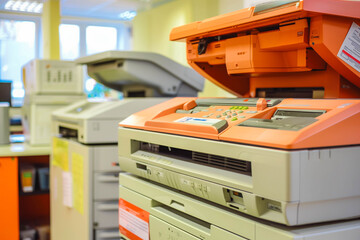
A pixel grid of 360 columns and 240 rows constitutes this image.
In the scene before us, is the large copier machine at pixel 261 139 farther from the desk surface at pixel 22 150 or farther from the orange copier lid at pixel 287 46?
the desk surface at pixel 22 150

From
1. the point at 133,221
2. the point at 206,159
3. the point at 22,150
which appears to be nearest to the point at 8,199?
the point at 22,150

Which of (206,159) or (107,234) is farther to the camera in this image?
(107,234)

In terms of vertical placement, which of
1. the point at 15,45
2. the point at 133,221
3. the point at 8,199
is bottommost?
the point at 8,199

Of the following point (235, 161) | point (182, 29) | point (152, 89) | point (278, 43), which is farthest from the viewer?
point (152, 89)

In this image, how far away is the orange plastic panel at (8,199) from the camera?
2484 mm

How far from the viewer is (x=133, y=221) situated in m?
1.23

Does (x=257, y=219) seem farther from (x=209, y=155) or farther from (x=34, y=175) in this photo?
(x=34, y=175)

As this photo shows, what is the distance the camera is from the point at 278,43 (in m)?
0.97

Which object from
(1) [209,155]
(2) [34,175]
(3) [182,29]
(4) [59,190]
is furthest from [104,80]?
(1) [209,155]

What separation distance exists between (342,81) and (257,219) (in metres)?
0.42

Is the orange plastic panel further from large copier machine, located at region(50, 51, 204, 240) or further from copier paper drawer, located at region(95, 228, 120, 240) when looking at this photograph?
copier paper drawer, located at region(95, 228, 120, 240)

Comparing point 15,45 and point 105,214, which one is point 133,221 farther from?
point 15,45

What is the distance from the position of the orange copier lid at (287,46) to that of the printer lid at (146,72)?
67cm

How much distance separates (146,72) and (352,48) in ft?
3.86
